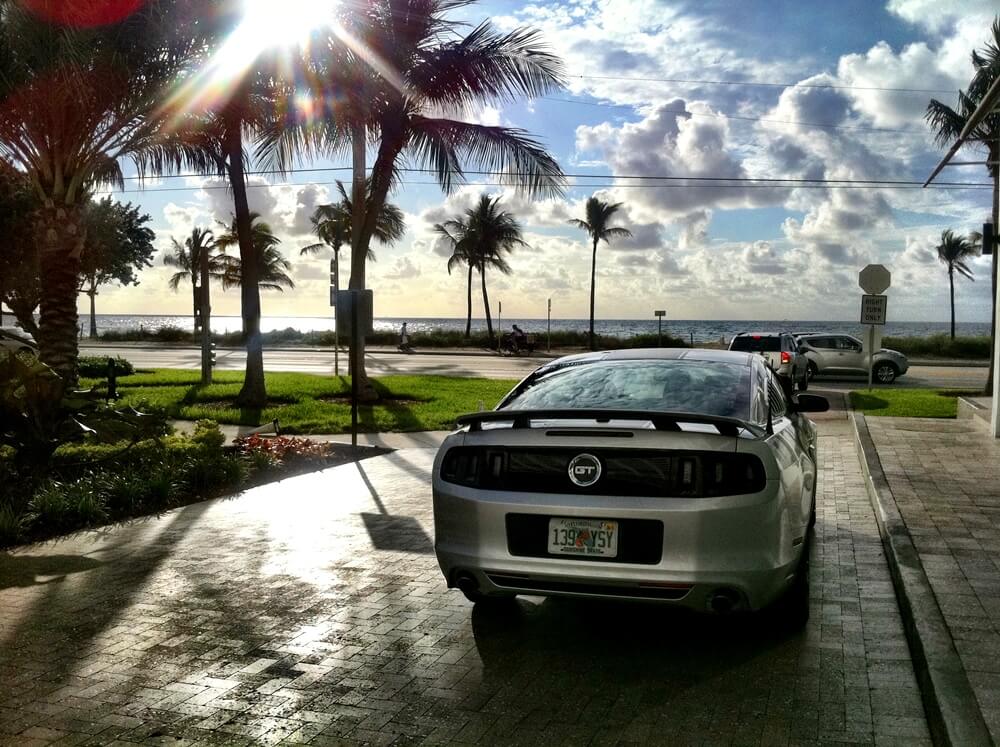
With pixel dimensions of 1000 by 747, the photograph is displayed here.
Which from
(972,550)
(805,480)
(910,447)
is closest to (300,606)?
(805,480)

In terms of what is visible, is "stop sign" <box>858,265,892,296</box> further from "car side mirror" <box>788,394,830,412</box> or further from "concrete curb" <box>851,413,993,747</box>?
"car side mirror" <box>788,394,830,412</box>

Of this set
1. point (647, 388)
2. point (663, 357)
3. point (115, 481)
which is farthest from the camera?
point (115, 481)

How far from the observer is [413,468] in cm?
1095

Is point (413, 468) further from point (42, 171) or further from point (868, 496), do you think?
point (42, 171)

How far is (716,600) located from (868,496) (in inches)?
219

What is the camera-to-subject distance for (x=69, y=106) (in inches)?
541

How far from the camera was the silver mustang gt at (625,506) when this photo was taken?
13.7 ft

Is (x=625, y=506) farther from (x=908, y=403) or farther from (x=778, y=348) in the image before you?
(x=778, y=348)

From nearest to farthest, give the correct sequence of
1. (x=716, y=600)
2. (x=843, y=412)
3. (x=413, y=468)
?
1. (x=716, y=600)
2. (x=413, y=468)
3. (x=843, y=412)

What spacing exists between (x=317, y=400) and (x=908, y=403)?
40.9 ft

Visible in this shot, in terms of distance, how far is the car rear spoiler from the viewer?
4305mm

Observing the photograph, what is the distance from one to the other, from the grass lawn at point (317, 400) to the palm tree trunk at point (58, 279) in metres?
1.65

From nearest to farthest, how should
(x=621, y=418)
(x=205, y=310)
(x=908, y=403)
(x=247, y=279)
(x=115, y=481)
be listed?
(x=621, y=418)
(x=115, y=481)
(x=247, y=279)
(x=908, y=403)
(x=205, y=310)

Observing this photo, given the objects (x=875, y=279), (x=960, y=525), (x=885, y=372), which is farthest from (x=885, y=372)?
(x=960, y=525)
